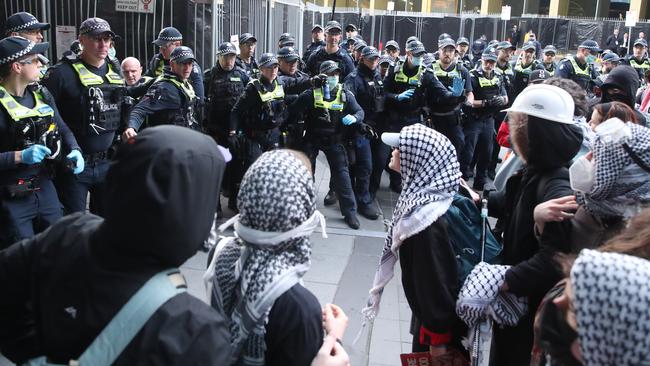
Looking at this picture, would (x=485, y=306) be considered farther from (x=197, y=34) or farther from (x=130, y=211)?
(x=197, y=34)

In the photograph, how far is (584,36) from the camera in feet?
76.2

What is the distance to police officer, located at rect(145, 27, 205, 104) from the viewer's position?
7137 mm

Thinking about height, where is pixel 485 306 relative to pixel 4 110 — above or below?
below

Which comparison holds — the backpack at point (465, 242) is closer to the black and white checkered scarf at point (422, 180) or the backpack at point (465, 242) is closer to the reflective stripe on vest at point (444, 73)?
the black and white checkered scarf at point (422, 180)

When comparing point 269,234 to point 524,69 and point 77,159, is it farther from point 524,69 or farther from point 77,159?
point 524,69

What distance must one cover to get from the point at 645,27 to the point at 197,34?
771 inches

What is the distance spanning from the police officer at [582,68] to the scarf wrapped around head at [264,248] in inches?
426

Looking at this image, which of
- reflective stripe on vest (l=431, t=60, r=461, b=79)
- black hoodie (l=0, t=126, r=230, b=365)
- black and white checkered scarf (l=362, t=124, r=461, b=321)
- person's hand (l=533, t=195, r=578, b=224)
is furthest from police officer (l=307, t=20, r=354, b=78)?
black hoodie (l=0, t=126, r=230, b=365)

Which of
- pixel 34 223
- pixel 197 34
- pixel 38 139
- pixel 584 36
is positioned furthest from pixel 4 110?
pixel 584 36

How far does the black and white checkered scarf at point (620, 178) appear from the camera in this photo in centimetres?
228

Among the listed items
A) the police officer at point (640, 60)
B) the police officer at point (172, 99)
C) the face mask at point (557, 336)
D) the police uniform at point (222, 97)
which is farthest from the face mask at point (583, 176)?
the police officer at point (640, 60)

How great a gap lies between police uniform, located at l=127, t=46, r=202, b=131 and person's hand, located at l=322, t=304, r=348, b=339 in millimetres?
4246

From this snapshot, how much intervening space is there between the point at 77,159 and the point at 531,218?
3406 mm

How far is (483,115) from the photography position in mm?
9016
